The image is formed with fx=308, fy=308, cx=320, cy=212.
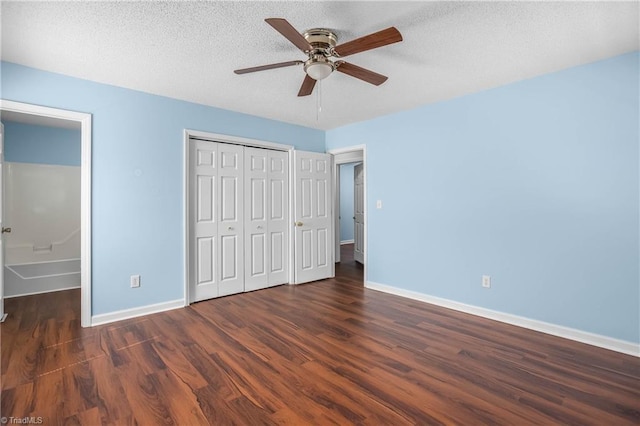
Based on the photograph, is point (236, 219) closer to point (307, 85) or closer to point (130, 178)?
point (130, 178)

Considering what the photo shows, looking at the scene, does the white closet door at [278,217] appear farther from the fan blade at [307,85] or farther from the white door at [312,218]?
the fan blade at [307,85]

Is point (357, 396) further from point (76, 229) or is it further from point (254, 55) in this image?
point (76, 229)

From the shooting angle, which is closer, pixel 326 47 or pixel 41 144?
pixel 326 47

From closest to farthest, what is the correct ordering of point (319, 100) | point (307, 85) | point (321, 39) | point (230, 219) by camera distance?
1. point (321, 39)
2. point (307, 85)
3. point (319, 100)
4. point (230, 219)

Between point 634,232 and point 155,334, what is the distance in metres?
4.16

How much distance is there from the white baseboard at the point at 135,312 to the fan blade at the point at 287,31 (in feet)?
10.0

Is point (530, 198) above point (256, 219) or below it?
above

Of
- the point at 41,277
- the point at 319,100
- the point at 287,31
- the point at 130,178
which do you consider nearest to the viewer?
the point at 287,31

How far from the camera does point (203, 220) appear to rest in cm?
384

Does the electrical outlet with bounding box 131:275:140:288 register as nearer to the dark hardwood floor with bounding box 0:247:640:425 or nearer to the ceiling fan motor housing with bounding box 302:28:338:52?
the dark hardwood floor with bounding box 0:247:640:425

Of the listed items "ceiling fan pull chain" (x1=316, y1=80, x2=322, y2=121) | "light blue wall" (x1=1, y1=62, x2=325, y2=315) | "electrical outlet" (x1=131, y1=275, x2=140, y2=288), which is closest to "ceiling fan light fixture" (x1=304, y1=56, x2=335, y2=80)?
"ceiling fan pull chain" (x1=316, y1=80, x2=322, y2=121)

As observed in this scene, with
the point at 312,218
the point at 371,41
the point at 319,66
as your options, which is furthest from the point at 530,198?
the point at 312,218

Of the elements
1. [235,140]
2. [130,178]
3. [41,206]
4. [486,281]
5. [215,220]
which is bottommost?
[486,281]

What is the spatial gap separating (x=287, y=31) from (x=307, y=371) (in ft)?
7.29
